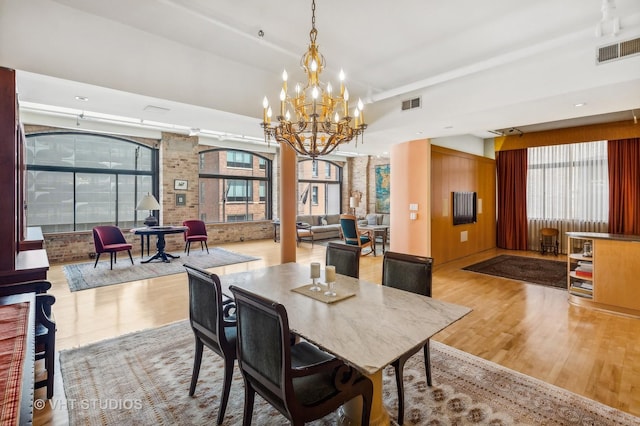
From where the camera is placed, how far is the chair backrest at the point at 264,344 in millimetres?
1467

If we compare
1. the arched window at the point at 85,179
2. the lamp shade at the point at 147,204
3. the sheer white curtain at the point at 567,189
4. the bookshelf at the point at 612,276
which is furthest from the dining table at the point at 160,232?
the sheer white curtain at the point at 567,189

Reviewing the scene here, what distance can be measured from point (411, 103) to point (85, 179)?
7.29 m

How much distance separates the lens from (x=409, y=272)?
260 centimetres

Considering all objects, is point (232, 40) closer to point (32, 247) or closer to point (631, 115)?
point (32, 247)

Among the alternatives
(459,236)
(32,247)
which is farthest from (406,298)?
(459,236)

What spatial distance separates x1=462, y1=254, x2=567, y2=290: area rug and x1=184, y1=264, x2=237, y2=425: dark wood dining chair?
523 centimetres

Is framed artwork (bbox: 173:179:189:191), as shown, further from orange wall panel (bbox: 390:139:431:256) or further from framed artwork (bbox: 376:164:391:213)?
framed artwork (bbox: 376:164:391:213)

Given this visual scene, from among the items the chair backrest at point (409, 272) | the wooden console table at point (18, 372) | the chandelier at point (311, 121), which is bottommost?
the wooden console table at point (18, 372)

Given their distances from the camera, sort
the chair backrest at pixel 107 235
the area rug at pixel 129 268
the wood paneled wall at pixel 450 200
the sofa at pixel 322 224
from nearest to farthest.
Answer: the area rug at pixel 129 268 → the chair backrest at pixel 107 235 → the wood paneled wall at pixel 450 200 → the sofa at pixel 322 224

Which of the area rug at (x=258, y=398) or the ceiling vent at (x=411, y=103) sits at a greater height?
the ceiling vent at (x=411, y=103)

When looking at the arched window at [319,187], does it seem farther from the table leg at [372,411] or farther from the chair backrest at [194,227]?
the table leg at [372,411]

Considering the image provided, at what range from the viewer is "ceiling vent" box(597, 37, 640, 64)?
299 cm

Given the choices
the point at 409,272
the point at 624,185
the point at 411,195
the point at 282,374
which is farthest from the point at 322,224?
the point at 282,374

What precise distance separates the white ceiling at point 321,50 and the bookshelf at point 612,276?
1.69 metres
